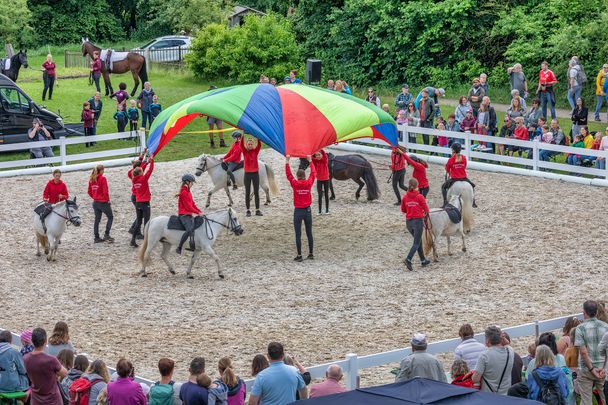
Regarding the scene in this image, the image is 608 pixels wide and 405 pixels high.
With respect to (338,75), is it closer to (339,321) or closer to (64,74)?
(64,74)

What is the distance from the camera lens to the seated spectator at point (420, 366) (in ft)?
40.8

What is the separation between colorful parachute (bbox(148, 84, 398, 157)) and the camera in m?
22.5

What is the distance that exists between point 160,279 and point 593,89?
58.1 feet

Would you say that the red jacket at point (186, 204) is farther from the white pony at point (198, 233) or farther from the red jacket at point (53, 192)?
the red jacket at point (53, 192)

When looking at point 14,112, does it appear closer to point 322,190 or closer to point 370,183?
point 322,190

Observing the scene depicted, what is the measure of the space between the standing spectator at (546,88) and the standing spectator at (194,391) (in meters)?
21.3

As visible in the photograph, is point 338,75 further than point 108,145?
Yes

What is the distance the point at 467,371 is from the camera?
12500 mm

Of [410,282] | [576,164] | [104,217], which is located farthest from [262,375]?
[576,164]

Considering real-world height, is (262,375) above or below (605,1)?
below

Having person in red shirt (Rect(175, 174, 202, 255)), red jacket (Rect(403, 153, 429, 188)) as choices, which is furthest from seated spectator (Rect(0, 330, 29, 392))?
red jacket (Rect(403, 153, 429, 188))

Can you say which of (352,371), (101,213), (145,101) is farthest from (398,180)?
(352,371)

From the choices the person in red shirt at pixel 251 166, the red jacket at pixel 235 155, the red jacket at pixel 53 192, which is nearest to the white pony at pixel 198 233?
the red jacket at pixel 53 192

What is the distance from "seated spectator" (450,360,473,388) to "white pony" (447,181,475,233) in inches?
399
